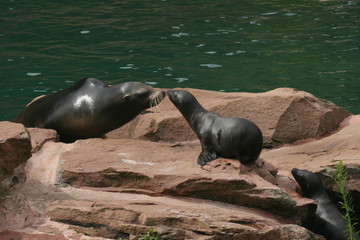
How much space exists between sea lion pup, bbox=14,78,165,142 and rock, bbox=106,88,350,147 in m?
0.27

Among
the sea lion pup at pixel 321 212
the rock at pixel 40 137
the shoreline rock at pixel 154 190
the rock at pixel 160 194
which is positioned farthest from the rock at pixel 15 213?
the sea lion pup at pixel 321 212

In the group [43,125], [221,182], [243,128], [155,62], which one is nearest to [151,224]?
[221,182]

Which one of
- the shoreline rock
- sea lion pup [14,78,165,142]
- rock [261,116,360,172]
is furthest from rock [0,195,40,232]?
rock [261,116,360,172]

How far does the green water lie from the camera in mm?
11000

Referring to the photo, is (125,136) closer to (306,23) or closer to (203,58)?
(203,58)

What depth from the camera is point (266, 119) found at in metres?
7.26

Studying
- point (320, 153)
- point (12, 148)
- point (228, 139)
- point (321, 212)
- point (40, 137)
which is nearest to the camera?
point (12, 148)

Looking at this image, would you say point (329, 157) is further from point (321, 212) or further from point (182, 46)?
point (182, 46)

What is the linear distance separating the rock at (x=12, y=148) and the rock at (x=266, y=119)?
8.49 ft

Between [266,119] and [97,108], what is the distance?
6.41 ft

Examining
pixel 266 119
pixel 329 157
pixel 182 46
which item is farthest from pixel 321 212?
pixel 182 46

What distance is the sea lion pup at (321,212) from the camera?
18.7ft

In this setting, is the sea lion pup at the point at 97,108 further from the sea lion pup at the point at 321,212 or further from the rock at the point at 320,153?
the sea lion pup at the point at 321,212

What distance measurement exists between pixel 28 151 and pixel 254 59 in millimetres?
8138
